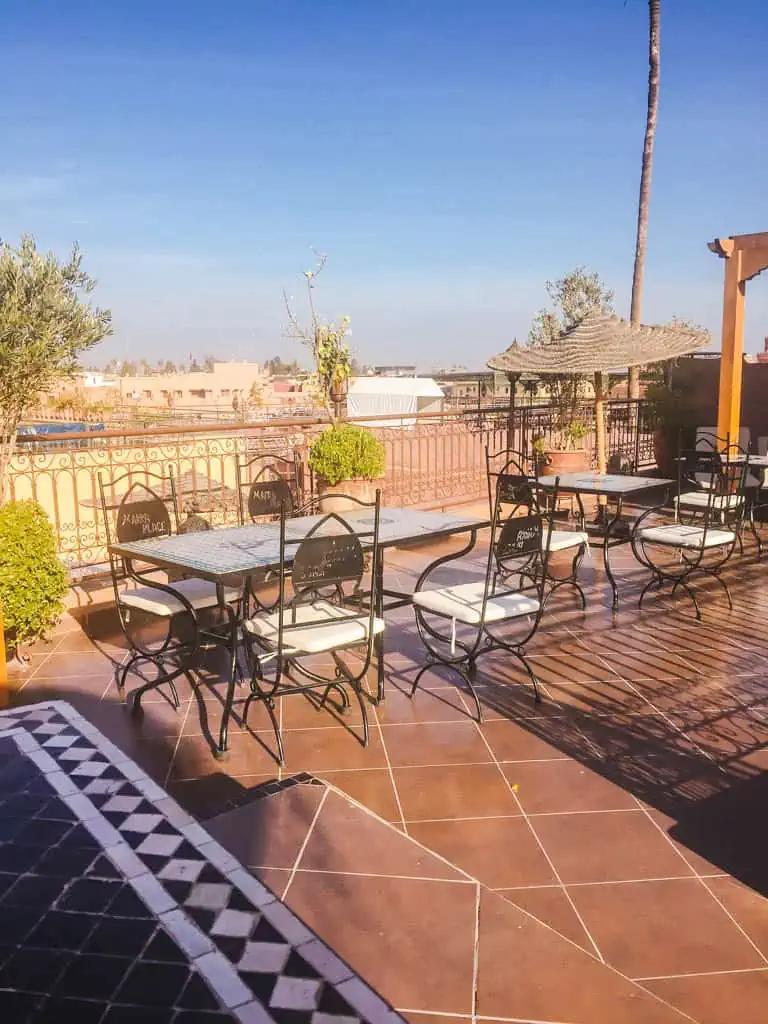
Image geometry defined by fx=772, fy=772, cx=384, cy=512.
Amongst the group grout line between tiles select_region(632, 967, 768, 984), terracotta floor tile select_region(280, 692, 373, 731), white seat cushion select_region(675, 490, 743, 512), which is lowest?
terracotta floor tile select_region(280, 692, 373, 731)

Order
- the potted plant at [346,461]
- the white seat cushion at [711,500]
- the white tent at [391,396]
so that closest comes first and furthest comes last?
the white seat cushion at [711,500]
the potted plant at [346,461]
the white tent at [391,396]

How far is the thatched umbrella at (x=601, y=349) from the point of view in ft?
23.9

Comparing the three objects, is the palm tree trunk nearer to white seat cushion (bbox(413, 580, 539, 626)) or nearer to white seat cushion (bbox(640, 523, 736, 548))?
white seat cushion (bbox(640, 523, 736, 548))

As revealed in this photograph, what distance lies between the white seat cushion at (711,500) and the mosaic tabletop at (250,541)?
2.09 meters

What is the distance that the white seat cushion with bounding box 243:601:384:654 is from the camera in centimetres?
294

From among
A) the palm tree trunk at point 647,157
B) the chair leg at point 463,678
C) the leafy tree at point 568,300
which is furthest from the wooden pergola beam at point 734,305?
the leafy tree at point 568,300

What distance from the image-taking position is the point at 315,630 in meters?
3.06

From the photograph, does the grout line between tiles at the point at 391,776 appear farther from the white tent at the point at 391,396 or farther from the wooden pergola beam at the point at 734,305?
the white tent at the point at 391,396

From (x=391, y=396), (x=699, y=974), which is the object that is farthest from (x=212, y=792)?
(x=391, y=396)

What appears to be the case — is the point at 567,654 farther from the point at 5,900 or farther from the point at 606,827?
the point at 5,900

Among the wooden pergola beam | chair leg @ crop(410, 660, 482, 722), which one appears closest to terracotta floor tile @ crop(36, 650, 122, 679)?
chair leg @ crop(410, 660, 482, 722)

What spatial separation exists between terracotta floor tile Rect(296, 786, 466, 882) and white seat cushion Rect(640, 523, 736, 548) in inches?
118

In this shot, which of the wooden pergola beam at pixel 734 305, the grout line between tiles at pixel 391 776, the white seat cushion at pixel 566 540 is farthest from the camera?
the wooden pergola beam at pixel 734 305

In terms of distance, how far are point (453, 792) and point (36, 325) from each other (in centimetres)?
370
